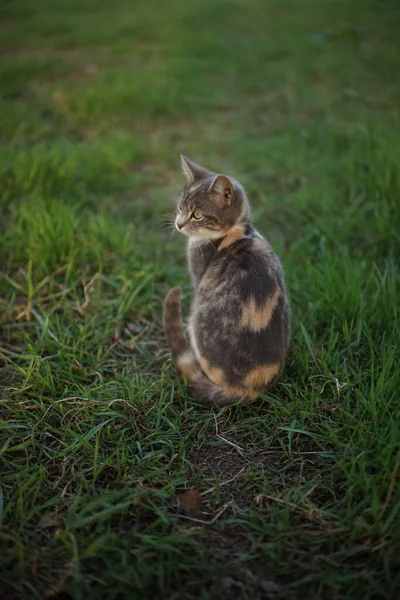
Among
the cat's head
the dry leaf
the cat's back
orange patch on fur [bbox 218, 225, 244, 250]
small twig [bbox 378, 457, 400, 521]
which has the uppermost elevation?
the cat's head

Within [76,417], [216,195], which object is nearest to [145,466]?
[76,417]

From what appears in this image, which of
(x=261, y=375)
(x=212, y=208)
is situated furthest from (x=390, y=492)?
(x=212, y=208)

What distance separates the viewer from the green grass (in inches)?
63.0

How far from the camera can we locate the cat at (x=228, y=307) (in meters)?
2.10

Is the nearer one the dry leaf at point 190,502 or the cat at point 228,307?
the dry leaf at point 190,502

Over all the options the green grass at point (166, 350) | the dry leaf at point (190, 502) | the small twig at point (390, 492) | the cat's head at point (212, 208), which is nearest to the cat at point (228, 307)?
the cat's head at point (212, 208)

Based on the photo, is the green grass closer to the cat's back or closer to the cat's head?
the cat's back

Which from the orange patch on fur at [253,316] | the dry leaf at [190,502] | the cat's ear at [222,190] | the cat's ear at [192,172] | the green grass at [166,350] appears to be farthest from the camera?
the cat's ear at [192,172]

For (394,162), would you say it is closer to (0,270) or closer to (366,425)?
(366,425)

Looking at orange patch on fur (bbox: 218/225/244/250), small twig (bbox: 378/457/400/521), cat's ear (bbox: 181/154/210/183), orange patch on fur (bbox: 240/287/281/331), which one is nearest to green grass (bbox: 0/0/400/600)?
small twig (bbox: 378/457/400/521)

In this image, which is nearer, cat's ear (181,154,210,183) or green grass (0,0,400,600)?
green grass (0,0,400,600)

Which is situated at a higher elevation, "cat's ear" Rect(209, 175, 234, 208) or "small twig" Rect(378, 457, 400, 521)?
"cat's ear" Rect(209, 175, 234, 208)

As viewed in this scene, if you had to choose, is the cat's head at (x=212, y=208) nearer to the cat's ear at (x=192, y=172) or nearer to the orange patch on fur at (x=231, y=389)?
the cat's ear at (x=192, y=172)

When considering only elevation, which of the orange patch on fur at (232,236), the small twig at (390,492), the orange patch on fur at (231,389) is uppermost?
the orange patch on fur at (232,236)
